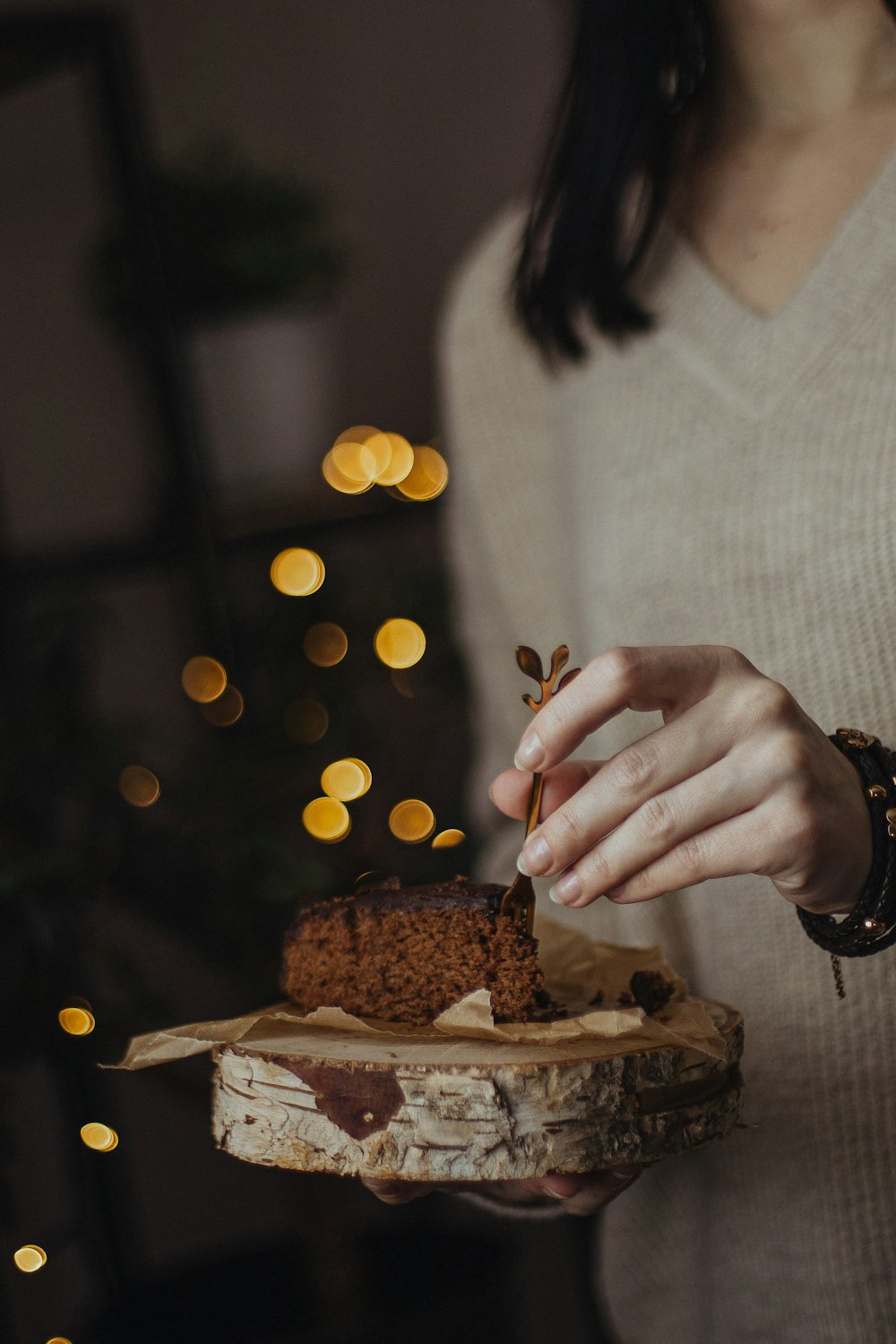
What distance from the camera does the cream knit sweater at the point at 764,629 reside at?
819mm

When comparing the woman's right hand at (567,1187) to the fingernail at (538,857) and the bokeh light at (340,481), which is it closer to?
the fingernail at (538,857)

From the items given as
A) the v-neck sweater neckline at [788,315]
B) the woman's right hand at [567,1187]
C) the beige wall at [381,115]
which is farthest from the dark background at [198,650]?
the woman's right hand at [567,1187]

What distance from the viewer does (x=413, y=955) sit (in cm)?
68

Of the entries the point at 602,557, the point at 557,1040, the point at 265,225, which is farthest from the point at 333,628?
the point at 557,1040

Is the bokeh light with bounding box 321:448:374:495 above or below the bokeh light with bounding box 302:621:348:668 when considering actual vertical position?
above

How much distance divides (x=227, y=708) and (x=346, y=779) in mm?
213

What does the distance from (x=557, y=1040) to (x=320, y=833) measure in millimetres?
986

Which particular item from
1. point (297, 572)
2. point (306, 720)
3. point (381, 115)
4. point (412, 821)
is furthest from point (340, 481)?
point (381, 115)

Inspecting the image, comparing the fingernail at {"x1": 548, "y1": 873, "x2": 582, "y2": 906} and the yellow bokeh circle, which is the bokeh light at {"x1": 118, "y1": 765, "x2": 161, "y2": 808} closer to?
the yellow bokeh circle

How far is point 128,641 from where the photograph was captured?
1870 millimetres

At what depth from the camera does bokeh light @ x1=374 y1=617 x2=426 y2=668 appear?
161cm

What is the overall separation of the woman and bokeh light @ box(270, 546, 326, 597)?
0.51 metres

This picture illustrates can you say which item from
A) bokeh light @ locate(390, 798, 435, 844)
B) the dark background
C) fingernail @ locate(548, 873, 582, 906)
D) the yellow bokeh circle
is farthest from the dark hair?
bokeh light @ locate(390, 798, 435, 844)

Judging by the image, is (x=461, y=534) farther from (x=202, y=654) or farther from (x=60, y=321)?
(x=60, y=321)
